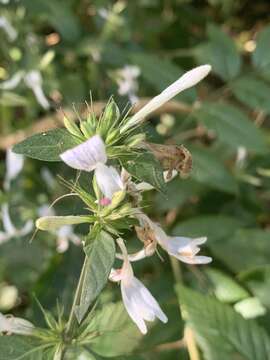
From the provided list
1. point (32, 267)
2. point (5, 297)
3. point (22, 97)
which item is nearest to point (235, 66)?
point (22, 97)

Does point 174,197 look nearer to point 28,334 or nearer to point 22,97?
point 22,97

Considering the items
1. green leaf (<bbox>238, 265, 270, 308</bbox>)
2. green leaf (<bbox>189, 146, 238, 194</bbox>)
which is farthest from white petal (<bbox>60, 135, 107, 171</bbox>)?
green leaf (<bbox>189, 146, 238, 194</bbox>)

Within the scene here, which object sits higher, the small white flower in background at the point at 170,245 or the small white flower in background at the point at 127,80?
the small white flower in background at the point at 170,245

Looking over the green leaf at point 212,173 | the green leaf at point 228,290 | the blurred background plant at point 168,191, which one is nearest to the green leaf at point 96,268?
the blurred background plant at point 168,191

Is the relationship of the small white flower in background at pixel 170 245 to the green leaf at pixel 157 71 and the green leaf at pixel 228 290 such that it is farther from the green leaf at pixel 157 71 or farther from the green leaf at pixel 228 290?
the green leaf at pixel 157 71

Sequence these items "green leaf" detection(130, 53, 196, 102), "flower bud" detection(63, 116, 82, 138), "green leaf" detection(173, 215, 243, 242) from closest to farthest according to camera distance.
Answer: "flower bud" detection(63, 116, 82, 138) < "green leaf" detection(173, 215, 243, 242) < "green leaf" detection(130, 53, 196, 102)

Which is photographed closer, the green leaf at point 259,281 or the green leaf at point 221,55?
the green leaf at point 259,281

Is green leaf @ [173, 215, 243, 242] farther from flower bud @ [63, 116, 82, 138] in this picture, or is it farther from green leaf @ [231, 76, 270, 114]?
flower bud @ [63, 116, 82, 138]
